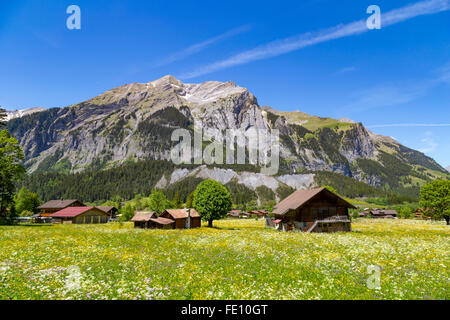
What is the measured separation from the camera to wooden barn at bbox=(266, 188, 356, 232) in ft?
171

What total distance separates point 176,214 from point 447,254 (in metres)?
53.8

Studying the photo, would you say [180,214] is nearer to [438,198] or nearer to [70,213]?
[70,213]

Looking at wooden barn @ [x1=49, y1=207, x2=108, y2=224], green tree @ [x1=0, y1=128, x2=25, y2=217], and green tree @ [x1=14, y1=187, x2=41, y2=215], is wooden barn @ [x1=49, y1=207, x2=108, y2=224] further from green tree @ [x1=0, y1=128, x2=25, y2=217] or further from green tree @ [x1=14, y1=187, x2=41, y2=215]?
green tree @ [x1=0, y1=128, x2=25, y2=217]

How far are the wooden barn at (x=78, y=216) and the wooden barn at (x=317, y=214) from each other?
235ft

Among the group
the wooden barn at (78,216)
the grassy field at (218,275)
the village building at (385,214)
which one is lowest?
the village building at (385,214)

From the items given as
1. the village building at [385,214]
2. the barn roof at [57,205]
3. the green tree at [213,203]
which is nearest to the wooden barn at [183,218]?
the green tree at [213,203]

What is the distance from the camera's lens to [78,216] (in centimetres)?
8888

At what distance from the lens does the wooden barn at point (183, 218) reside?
214ft

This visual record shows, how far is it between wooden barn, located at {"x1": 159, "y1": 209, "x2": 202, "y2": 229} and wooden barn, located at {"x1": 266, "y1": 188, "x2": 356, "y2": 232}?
2438 centimetres

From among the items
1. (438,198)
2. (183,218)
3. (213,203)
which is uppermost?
(438,198)

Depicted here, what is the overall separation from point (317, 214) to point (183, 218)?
32611 mm

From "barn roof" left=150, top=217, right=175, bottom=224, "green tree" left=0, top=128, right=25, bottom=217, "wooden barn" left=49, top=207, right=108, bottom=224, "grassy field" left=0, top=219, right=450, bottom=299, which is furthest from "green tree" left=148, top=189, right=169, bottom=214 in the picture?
"grassy field" left=0, top=219, right=450, bottom=299

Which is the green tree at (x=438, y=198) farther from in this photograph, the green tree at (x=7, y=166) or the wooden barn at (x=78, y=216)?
the wooden barn at (x=78, y=216)

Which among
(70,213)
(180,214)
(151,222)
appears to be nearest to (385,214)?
(180,214)
